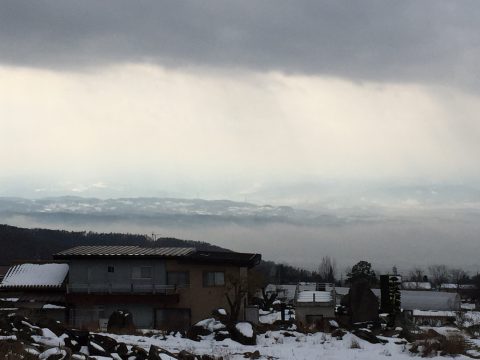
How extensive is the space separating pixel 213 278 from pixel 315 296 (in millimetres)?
16890

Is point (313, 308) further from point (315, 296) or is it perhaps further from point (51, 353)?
point (51, 353)

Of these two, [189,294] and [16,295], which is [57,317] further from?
[189,294]

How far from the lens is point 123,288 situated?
1972 inches

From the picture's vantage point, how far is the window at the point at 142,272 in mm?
50469

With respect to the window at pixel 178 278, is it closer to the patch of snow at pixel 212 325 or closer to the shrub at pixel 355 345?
the patch of snow at pixel 212 325

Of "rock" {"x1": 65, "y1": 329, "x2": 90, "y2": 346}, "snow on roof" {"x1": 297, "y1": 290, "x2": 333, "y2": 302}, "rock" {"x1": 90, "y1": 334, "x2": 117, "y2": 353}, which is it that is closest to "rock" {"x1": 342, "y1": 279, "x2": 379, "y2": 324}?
"snow on roof" {"x1": 297, "y1": 290, "x2": 333, "y2": 302}

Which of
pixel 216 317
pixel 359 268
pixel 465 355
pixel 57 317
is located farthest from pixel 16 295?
pixel 359 268

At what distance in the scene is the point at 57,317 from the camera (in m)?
49.2

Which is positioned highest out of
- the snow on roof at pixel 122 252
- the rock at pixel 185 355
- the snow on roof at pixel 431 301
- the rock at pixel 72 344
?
the snow on roof at pixel 122 252

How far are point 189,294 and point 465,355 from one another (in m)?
25.8

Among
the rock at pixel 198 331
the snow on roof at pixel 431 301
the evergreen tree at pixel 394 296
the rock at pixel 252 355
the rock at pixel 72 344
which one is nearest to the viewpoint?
the rock at pixel 72 344

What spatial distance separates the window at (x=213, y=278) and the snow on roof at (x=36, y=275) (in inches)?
469

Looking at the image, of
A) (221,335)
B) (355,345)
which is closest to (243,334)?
(221,335)

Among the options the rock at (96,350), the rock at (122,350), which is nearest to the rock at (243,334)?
the rock at (122,350)
